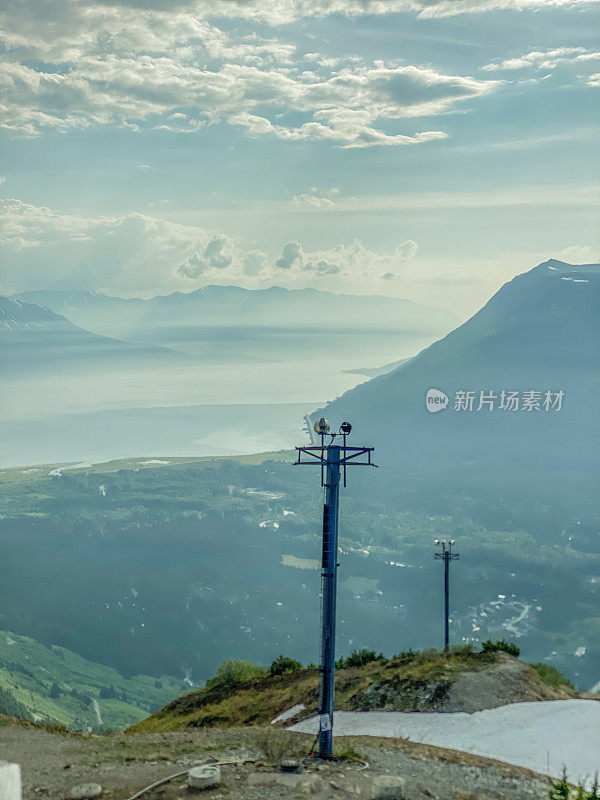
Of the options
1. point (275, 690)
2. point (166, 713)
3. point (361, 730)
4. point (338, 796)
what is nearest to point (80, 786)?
point (338, 796)

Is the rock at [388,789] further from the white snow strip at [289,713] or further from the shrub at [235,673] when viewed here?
the shrub at [235,673]

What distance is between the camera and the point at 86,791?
784 inches

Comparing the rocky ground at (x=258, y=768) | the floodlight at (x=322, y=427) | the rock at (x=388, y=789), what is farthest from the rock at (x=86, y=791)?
the floodlight at (x=322, y=427)

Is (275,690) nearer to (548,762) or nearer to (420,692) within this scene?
(420,692)

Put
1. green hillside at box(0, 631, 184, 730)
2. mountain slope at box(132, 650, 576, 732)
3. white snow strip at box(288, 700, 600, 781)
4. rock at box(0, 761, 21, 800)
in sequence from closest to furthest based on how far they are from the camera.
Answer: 1. rock at box(0, 761, 21, 800)
2. white snow strip at box(288, 700, 600, 781)
3. mountain slope at box(132, 650, 576, 732)
4. green hillside at box(0, 631, 184, 730)

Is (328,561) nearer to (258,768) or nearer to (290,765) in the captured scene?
(290,765)

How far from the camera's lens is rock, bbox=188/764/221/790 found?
64.1 feet

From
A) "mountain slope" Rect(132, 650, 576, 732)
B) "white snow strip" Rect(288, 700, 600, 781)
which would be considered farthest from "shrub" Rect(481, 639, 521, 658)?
"white snow strip" Rect(288, 700, 600, 781)

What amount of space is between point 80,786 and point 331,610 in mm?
7683

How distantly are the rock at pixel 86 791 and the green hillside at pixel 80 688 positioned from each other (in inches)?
5300

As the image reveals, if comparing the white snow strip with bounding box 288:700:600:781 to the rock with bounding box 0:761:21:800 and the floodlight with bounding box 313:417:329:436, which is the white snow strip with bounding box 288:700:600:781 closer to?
the floodlight with bounding box 313:417:329:436

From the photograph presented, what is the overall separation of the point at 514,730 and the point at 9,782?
20.2 m

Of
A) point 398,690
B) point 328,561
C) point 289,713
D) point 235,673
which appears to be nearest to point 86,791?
point 328,561

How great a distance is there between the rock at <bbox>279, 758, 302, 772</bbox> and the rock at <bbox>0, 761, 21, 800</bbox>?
10640mm
